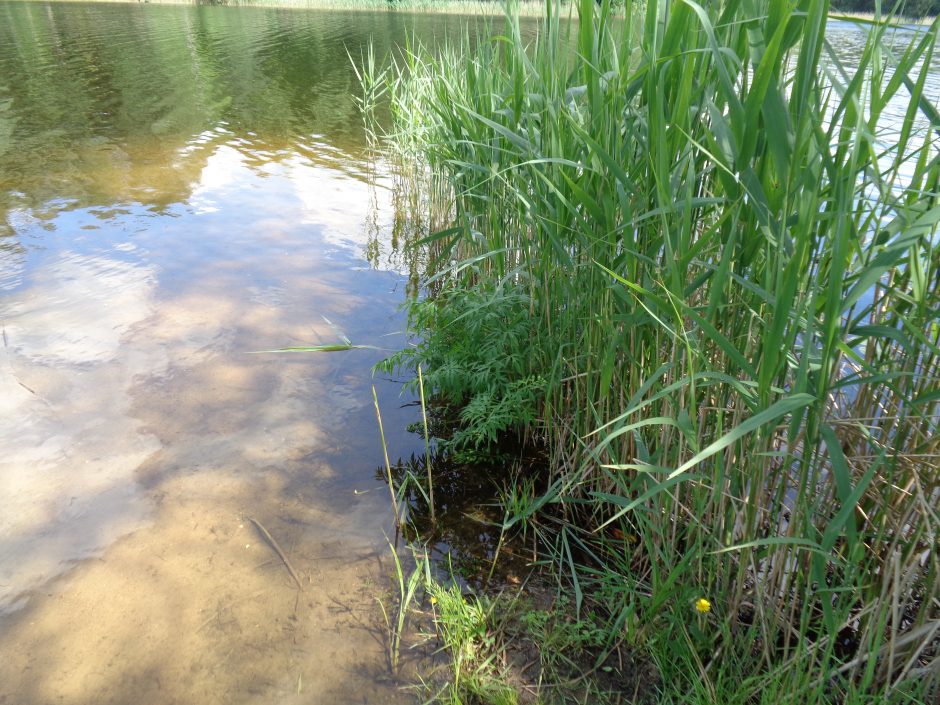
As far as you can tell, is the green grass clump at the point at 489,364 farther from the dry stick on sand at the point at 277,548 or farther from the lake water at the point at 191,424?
the dry stick on sand at the point at 277,548

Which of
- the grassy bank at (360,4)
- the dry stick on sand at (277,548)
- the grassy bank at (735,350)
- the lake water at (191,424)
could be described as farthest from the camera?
the grassy bank at (360,4)

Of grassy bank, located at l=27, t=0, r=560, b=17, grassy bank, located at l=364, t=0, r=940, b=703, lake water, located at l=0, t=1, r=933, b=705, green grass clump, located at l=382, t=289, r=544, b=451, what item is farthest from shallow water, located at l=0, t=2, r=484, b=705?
grassy bank, located at l=27, t=0, r=560, b=17

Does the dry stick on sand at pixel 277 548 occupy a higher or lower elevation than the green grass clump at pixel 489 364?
lower

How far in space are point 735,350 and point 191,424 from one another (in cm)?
239

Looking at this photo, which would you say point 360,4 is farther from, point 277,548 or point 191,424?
point 277,548

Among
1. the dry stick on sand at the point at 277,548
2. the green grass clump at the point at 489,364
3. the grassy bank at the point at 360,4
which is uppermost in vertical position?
the grassy bank at the point at 360,4

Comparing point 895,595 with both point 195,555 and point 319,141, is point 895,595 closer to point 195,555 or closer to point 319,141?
point 195,555

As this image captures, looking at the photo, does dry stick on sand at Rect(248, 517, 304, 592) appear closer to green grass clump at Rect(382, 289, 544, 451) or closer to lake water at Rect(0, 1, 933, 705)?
lake water at Rect(0, 1, 933, 705)

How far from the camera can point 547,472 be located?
279cm

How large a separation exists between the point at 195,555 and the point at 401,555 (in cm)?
69

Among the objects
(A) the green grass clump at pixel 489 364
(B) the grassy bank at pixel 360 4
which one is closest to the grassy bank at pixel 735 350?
(A) the green grass clump at pixel 489 364

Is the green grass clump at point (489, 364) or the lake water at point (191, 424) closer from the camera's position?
the lake water at point (191, 424)

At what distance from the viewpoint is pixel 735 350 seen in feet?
4.87

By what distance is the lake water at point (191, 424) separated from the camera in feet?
6.45
